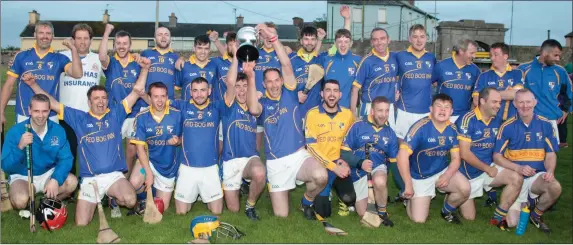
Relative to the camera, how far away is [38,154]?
606 centimetres

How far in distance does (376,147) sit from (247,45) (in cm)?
193

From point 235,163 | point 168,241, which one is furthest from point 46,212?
point 235,163

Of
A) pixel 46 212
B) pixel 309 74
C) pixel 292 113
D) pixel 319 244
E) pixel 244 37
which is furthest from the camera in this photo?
pixel 309 74

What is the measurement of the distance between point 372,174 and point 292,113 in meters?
1.19

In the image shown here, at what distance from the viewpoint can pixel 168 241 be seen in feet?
17.4

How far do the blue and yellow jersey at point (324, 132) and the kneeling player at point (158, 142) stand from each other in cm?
160

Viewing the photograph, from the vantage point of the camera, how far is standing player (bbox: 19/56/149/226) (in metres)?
6.08

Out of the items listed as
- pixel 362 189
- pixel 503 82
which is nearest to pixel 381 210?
pixel 362 189

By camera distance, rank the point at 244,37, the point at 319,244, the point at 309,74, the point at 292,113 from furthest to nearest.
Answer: the point at 309,74 → the point at 292,113 → the point at 244,37 → the point at 319,244

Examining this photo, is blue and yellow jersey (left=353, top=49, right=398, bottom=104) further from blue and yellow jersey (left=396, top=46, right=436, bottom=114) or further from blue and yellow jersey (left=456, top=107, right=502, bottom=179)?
blue and yellow jersey (left=456, top=107, right=502, bottom=179)

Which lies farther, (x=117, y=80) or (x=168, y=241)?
(x=117, y=80)

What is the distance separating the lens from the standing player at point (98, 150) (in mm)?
6082

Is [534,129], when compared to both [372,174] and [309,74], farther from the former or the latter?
[309,74]

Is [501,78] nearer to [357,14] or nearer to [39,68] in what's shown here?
[39,68]
